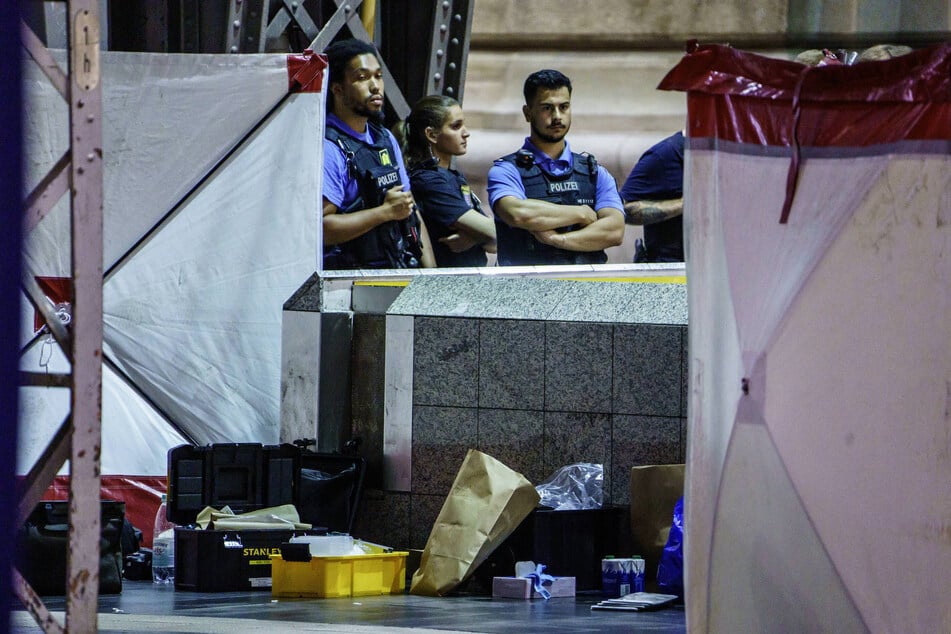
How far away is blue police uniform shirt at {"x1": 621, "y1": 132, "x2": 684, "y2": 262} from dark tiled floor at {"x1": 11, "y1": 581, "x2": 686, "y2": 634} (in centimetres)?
335

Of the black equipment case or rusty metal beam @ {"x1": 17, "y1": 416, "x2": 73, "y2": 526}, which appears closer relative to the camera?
rusty metal beam @ {"x1": 17, "y1": 416, "x2": 73, "y2": 526}

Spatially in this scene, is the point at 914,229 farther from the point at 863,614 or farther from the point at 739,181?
the point at 863,614

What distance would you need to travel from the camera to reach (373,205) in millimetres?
9445

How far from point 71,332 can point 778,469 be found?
→ 73.4 inches

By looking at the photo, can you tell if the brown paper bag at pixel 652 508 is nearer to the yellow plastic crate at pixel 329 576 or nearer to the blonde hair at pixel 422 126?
the yellow plastic crate at pixel 329 576

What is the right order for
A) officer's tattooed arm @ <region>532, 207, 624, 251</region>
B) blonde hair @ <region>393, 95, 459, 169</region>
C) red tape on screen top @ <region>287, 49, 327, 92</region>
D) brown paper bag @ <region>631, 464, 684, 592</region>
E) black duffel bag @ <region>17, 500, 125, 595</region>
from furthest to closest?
1. blonde hair @ <region>393, 95, 459, 169</region>
2. officer's tattooed arm @ <region>532, 207, 624, 251</region>
3. red tape on screen top @ <region>287, 49, 327, 92</region>
4. brown paper bag @ <region>631, 464, 684, 592</region>
5. black duffel bag @ <region>17, 500, 125, 595</region>

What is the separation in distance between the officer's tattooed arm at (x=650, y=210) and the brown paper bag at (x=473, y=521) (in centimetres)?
306

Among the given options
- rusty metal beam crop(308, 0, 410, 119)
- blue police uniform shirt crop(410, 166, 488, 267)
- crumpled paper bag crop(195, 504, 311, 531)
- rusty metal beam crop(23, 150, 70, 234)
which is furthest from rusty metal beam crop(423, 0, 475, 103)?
rusty metal beam crop(23, 150, 70, 234)

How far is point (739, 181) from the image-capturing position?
15.3 feet

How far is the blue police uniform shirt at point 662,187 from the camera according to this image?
1042 centimetres

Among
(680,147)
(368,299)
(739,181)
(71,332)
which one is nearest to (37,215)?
(71,332)

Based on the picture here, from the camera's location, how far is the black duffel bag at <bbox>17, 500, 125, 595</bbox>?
7.34 meters

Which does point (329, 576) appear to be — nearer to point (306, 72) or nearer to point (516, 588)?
point (516, 588)

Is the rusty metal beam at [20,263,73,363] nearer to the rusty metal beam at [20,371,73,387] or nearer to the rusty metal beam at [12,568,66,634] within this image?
the rusty metal beam at [20,371,73,387]
